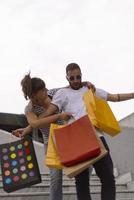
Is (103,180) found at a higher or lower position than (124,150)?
higher

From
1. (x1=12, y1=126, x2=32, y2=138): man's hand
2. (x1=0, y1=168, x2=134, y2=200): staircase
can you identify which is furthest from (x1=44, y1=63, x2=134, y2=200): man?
(x1=0, y1=168, x2=134, y2=200): staircase

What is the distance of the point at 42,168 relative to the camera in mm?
8281

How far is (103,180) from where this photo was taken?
11.9ft

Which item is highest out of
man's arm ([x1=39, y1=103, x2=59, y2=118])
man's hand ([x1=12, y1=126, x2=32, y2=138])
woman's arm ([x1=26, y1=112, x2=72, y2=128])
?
man's arm ([x1=39, y1=103, x2=59, y2=118])

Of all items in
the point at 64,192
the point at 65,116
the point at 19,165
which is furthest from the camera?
the point at 64,192

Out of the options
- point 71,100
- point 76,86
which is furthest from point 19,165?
point 76,86

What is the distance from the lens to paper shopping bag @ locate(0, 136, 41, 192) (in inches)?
155

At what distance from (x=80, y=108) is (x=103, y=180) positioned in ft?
1.86

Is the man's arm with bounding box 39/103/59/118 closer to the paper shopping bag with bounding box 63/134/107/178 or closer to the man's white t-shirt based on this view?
the man's white t-shirt

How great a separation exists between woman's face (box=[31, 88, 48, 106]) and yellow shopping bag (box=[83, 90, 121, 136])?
40 centimetres

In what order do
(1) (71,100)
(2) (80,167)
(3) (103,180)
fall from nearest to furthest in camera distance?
1. (2) (80,167)
2. (3) (103,180)
3. (1) (71,100)

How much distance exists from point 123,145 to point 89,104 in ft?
12.9

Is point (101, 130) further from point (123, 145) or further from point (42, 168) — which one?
point (42, 168)

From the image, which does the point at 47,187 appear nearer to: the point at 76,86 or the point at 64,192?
the point at 64,192
